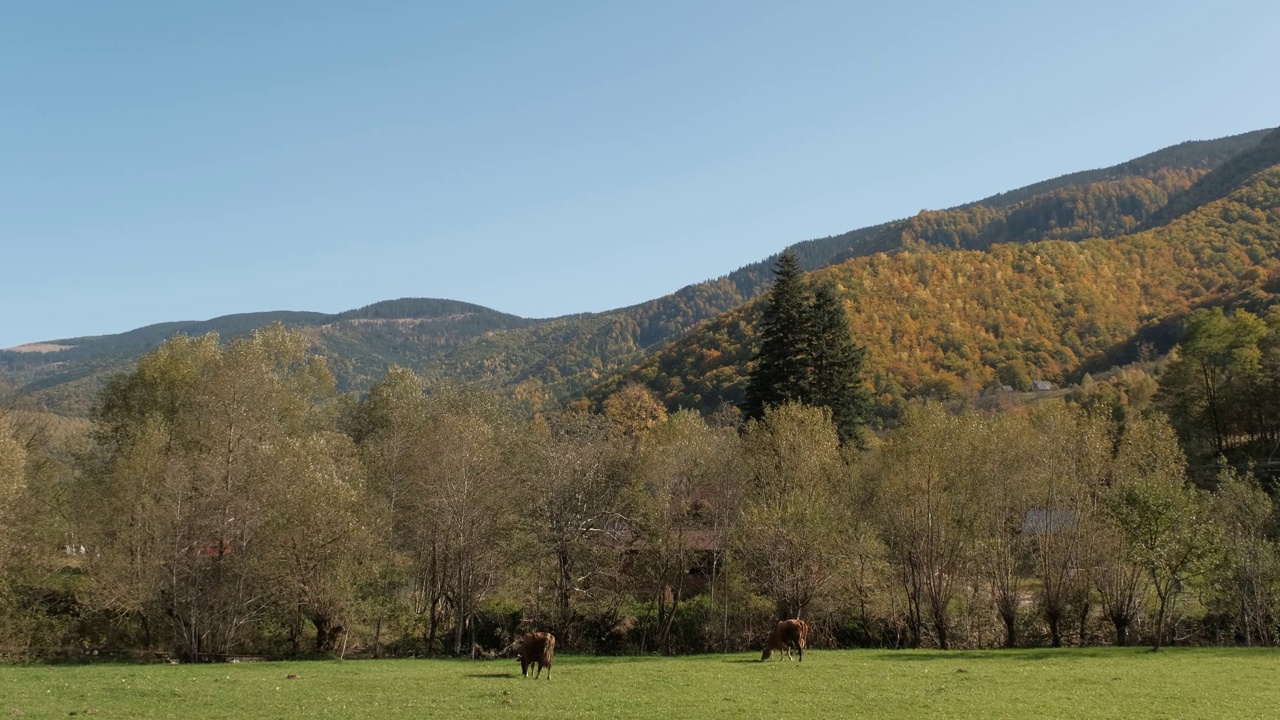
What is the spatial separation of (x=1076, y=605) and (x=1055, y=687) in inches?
874

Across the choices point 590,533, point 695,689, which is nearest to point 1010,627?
point 590,533

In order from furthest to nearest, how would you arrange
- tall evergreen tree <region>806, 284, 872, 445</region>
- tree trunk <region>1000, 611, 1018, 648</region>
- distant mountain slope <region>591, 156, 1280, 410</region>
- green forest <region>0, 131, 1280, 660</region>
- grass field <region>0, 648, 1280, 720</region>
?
distant mountain slope <region>591, 156, 1280, 410</region> → tall evergreen tree <region>806, 284, 872, 445</region> → tree trunk <region>1000, 611, 1018, 648</region> → green forest <region>0, 131, 1280, 660</region> → grass field <region>0, 648, 1280, 720</region>

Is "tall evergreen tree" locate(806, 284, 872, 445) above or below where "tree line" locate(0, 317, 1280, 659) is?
above

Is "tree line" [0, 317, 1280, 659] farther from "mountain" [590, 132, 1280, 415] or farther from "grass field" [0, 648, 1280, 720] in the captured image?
"mountain" [590, 132, 1280, 415]

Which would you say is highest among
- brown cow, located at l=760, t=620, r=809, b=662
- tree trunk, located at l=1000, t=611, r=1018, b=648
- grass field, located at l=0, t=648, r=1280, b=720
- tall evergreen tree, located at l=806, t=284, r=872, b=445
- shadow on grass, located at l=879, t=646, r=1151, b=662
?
tall evergreen tree, located at l=806, t=284, r=872, b=445

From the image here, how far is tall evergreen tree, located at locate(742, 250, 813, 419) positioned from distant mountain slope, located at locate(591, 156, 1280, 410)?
46873 millimetres

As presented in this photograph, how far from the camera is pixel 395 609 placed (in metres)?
46.4

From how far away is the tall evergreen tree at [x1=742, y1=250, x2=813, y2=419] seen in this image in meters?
65.4

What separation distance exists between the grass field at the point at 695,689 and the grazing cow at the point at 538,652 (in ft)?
2.63

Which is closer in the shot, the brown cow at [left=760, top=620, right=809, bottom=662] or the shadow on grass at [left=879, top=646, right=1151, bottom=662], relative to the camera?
the brown cow at [left=760, top=620, right=809, bottom=662]

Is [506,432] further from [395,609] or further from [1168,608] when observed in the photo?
[1168,608]

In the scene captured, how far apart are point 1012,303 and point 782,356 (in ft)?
322

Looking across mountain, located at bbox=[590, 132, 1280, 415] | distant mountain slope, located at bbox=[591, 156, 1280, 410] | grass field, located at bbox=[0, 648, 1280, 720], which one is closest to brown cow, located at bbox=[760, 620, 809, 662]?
grass field, located at bbox=[0, 648, 1280, 720]

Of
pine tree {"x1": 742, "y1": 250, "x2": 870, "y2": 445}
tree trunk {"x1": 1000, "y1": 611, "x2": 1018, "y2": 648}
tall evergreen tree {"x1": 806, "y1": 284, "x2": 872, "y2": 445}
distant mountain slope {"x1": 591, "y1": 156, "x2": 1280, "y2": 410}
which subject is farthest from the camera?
distant mountain slope {"x1": 591, "y1": 156, "x2": 1280, "y2": 410}
